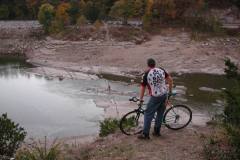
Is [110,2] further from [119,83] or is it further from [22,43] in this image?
[119,83]

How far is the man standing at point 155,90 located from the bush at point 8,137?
3567mm

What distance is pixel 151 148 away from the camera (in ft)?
40.1

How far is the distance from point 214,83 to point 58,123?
13.4 metres

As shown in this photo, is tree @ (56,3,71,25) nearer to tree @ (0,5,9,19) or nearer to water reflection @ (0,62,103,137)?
tree @ (0,5,9,19)

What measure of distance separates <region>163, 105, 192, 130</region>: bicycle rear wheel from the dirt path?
8.4 inches

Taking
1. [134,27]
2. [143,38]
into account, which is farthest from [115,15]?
[143,38]

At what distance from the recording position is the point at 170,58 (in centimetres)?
4056

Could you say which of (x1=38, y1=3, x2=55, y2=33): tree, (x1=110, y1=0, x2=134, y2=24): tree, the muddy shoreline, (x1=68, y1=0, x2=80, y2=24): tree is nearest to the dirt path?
the muddy shoreline

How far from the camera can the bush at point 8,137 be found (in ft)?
44.1

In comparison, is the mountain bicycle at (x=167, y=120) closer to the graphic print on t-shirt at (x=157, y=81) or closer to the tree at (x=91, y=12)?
the graphic print on t-shirt at (x=157, y=81)

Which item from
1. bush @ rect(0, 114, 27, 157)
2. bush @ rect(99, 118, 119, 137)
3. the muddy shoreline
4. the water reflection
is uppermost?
bush @ rect(0, 114, 27, 157)

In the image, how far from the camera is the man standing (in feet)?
40.9

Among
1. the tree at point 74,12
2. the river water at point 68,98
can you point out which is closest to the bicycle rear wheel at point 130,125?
the river water at point 68,98

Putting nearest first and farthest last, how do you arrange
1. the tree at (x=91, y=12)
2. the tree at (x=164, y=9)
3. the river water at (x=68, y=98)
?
the river water at (x=68, y=98) < the tree at (x=164, y=9) < the tree at (x=91, y=12)
